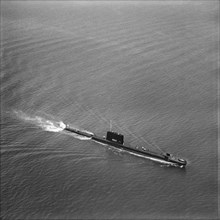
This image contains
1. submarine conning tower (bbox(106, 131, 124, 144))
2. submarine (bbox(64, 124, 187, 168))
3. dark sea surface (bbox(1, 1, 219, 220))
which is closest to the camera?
dark sea surface (bbox(1, 1, 219, 220))

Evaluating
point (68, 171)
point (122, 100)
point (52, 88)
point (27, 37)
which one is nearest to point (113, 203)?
point (68, 171)

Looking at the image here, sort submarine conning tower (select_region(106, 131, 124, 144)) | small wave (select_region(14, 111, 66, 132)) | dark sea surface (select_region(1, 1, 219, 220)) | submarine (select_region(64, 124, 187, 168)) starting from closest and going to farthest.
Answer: dark sea surface (select_region(1, 1, 219, 220)) → submarine (select_region(64, 124, 187, 168)) → submarine conning tower (select_region(106, 131, 124, 144)) → small wave (select_region(14, 111, 66, 132))

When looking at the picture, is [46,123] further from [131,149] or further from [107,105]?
[131,149]

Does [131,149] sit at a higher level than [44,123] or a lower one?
lower

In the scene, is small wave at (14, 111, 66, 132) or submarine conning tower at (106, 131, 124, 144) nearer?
submarine conning tower at (106, 131, 124, 144)

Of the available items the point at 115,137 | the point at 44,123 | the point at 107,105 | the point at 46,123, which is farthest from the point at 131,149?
the point at 44,123

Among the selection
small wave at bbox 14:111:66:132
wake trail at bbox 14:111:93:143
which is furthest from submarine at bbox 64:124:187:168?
small wave at bbox 14:111:66:132

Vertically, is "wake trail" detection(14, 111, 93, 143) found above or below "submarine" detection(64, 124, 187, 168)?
above

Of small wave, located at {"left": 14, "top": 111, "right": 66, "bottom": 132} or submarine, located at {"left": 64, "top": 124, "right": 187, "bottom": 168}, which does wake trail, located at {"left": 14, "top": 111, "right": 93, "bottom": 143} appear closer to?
small wave, located at {"left": 14, "top": 111, "right": 66, "bottom": 132}
